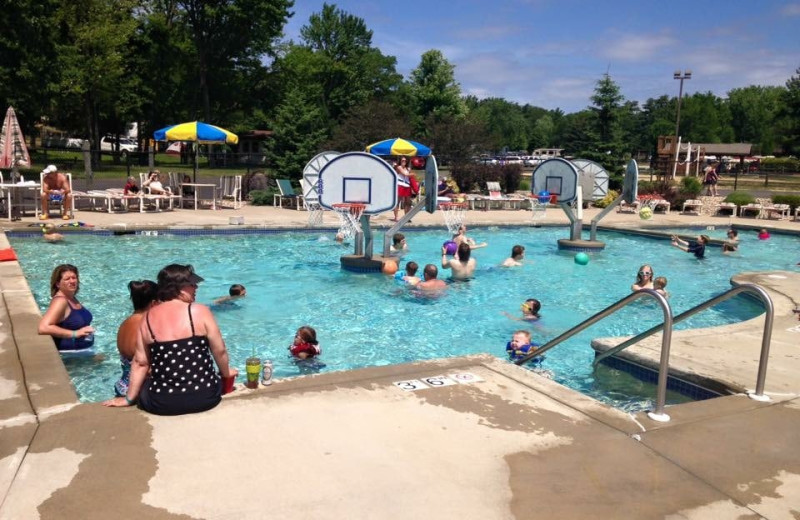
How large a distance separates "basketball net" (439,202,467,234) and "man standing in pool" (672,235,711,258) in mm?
5986

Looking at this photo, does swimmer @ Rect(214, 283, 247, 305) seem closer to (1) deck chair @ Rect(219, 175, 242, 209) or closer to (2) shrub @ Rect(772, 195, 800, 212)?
(1) deck chair @ Rect(219, 175, 242, 209)

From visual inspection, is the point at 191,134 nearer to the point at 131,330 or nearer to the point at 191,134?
the point at 191,134

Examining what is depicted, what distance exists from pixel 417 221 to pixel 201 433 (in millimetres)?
15762

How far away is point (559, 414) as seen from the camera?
465cm

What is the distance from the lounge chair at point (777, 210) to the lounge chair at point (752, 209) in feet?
0.71

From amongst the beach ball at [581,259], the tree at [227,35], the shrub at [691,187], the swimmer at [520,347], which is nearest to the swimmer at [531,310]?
the swimmer at [520,347]

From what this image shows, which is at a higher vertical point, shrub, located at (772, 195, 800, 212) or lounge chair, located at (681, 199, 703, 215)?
shrub, located at (772, 195, 800, 212)

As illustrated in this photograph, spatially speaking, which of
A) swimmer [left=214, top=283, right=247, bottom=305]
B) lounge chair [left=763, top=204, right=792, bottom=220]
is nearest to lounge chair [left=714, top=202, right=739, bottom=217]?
lounge chair [left=763, top=204, right=792, bottom=220]

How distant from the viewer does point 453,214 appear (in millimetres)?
20844

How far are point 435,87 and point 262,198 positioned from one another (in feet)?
115

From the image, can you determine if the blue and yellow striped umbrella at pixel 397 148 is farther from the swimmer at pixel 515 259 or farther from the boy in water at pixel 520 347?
the boy in water at pixel 520 347

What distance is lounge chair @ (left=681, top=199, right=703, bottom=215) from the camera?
85.0 feet

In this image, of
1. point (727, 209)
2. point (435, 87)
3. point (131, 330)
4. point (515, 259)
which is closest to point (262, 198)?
point (515, 259)

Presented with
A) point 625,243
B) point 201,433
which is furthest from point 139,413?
point 625,243
